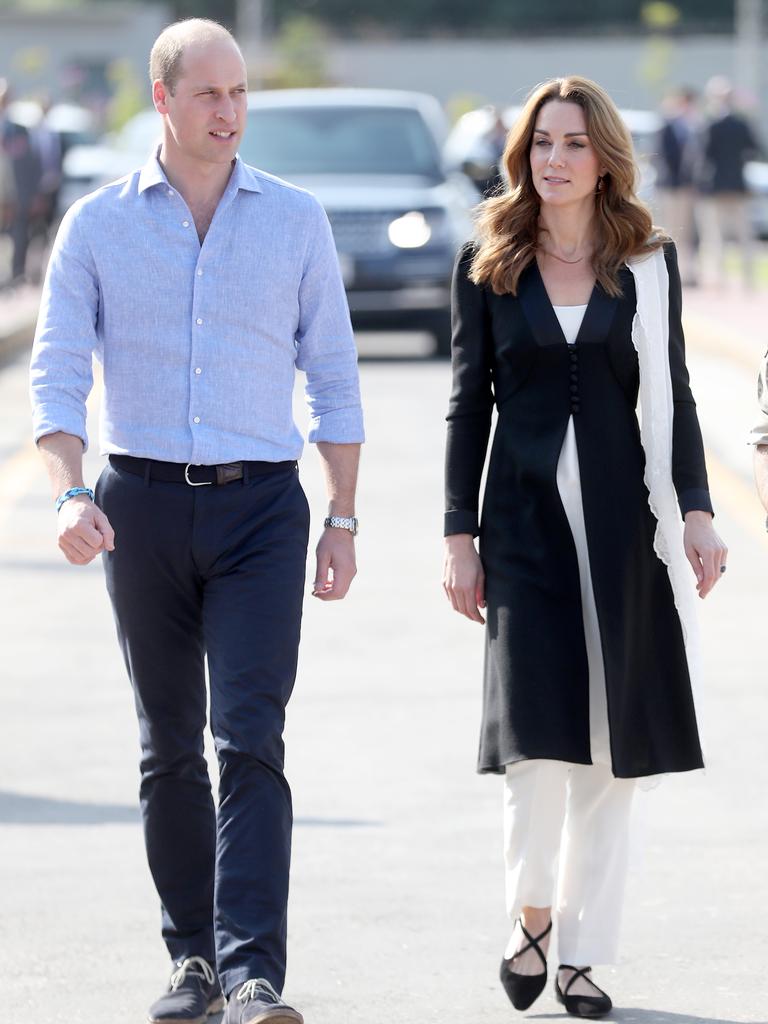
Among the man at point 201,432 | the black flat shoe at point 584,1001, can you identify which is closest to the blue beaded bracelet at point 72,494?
the man at point 201,432

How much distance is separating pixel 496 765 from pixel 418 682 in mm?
2991

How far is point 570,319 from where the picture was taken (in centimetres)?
432

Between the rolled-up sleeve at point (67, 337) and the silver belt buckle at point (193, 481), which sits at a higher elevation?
the rolled-up sleeve at point (67, 337)

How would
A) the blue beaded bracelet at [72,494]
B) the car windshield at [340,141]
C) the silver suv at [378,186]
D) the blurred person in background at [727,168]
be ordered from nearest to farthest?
the blue beaded bracelet at [72,494] < the silver suv at [378,186] < the car windshield at [340,141] < the blurred person in background at [727,168]

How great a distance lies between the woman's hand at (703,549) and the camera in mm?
4289

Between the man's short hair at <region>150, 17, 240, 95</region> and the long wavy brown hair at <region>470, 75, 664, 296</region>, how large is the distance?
0.64m

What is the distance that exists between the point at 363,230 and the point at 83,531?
13739 millimetres

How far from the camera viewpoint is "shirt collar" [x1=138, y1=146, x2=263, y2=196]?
4.16 metres

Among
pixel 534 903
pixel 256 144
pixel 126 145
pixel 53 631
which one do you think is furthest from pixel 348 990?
pixel 126 145

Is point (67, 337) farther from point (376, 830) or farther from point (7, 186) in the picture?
point (7, 186)

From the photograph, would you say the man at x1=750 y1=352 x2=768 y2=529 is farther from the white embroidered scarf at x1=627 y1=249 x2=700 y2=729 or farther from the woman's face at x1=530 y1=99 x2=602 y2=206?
the woman's face at x1=530 y1=99 x2=602 y2=206

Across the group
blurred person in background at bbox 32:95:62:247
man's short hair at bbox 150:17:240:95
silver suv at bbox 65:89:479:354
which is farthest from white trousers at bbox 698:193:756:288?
man's short hair at bbox 150:17:240:95

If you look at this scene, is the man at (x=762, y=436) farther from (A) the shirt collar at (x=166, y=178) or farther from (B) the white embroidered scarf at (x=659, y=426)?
(A) the shirt collar at (x=166, y=178)

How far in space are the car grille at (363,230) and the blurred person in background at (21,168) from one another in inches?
210
